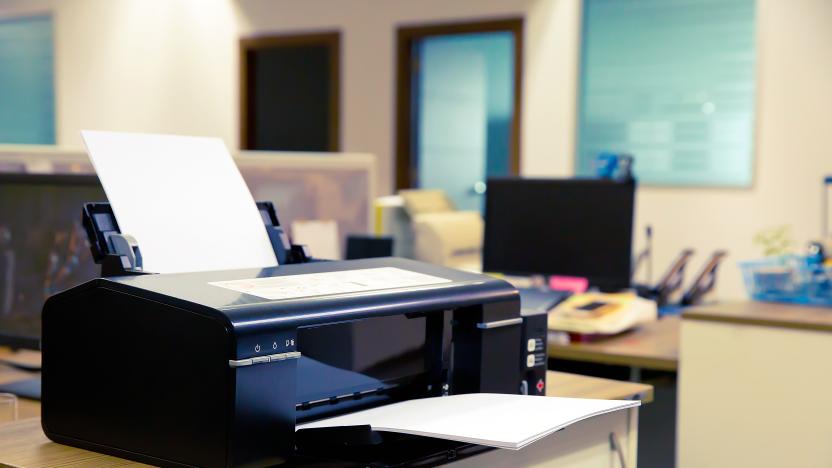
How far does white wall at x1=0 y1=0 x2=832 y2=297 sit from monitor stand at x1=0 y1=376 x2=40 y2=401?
4085mm

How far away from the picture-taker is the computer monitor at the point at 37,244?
1.84 meters

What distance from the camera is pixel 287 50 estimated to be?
735 cm

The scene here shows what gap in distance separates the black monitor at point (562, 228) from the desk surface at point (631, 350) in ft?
0.83

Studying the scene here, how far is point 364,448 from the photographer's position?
1173 mm

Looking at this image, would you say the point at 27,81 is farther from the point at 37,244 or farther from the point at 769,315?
the point at 769,315

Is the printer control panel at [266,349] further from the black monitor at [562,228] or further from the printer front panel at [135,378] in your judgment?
the black monitor at [562,228]

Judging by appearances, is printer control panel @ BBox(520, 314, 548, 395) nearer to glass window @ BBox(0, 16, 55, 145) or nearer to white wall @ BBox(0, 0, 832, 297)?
white wall @ BBox(0, 0, 832, 297)

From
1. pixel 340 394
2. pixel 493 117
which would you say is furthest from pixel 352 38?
pixel 340 394

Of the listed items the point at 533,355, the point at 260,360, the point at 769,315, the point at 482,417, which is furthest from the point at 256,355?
the point at 769,315

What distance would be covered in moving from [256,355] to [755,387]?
1.71 metres

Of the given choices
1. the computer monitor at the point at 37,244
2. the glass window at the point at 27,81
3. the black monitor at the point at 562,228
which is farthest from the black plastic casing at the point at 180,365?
the glass window at the point at 27,81

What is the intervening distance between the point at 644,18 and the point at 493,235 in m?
2.68

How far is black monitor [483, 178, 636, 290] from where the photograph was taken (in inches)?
119

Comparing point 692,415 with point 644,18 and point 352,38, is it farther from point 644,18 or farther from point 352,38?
point 352,38
